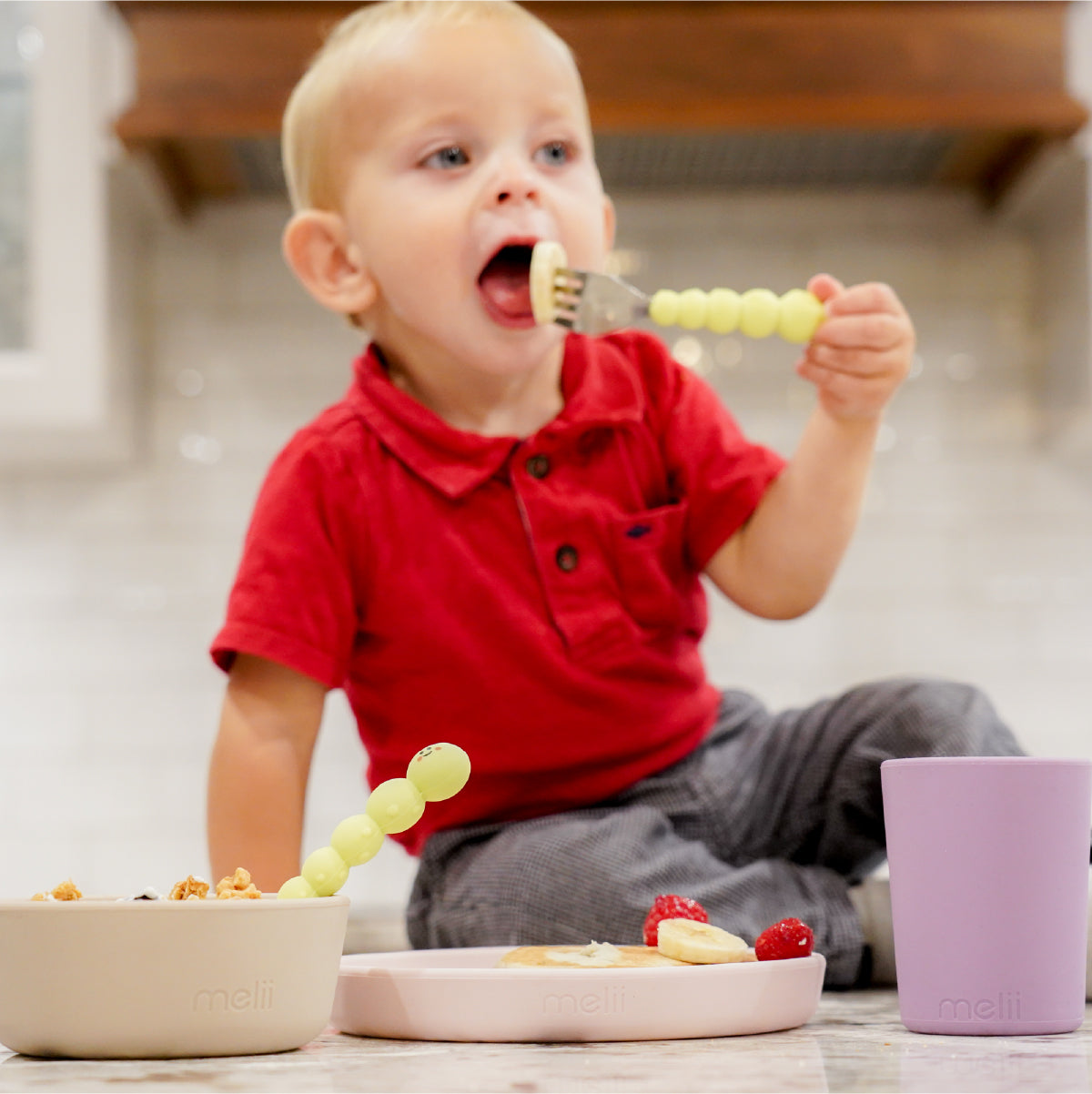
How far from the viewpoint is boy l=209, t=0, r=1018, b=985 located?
1122 millimetres

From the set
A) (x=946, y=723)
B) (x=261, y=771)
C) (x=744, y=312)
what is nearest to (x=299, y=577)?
(x=261, y=771)

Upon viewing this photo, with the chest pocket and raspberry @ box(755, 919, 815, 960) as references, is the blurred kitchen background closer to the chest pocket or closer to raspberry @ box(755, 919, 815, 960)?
the chest pocket

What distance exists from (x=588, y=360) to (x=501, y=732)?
0.34 metres

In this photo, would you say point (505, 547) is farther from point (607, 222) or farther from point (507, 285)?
point (607, 222)

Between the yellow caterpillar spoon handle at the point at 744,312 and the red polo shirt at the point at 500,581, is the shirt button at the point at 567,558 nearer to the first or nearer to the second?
the red polo shirt at the point at 500,581

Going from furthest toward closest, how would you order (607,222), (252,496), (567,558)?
1. (252,496)
2. (607,222)
3. (567,558)

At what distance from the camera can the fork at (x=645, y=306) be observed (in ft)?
3.22

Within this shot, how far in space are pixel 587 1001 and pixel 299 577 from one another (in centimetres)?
52

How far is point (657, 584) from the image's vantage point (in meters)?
1.23

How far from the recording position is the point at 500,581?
3.93 feet

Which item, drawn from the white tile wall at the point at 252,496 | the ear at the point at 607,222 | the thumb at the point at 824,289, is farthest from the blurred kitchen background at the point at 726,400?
the thumb at the point at 824,289

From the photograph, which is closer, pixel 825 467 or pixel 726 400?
pixel 825 467

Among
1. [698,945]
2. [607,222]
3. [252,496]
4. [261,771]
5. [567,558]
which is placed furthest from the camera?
[252,496]

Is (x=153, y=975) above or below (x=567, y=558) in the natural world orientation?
below
